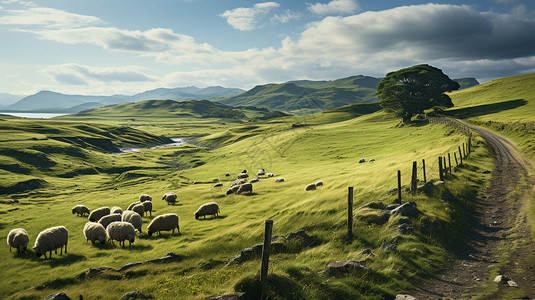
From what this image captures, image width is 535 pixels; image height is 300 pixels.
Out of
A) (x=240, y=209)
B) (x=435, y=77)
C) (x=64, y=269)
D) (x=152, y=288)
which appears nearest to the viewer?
(x=152, y=288)

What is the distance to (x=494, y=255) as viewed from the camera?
14.8 meters

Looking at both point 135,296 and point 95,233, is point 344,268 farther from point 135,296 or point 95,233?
point 95,233

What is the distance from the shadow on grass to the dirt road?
79.7m

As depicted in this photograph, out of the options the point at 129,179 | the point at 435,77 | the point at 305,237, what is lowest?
the point at 129,179

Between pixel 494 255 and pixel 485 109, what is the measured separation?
103724 millimetres

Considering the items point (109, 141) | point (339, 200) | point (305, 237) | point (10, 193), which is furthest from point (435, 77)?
point (109, 141)

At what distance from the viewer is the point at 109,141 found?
144m

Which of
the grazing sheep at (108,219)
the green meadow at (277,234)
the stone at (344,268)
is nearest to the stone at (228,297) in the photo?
the green meadow at (277,234)

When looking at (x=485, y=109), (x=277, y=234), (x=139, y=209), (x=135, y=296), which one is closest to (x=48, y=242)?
(x=139, y=209)

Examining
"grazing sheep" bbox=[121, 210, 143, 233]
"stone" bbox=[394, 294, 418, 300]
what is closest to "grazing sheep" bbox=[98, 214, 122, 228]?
"grazing sheep" bbox=[121, 210, 143, 233]

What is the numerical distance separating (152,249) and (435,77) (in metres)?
98.8

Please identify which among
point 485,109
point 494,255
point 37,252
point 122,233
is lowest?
point 37,252

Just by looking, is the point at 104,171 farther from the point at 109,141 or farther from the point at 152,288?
the point at 152,288

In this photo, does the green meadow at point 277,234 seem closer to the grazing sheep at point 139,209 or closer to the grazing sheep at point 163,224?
the grazing sheep at point 163,224
